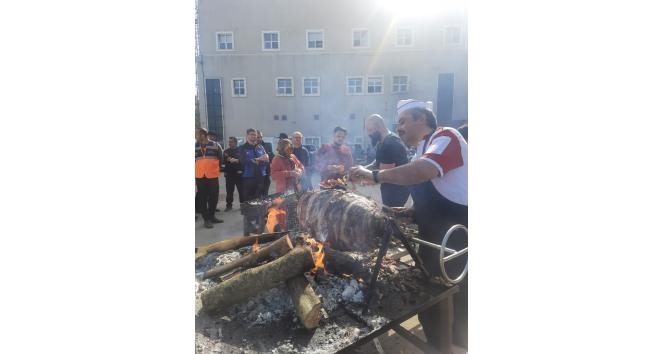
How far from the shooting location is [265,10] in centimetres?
200

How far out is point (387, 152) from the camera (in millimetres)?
2691

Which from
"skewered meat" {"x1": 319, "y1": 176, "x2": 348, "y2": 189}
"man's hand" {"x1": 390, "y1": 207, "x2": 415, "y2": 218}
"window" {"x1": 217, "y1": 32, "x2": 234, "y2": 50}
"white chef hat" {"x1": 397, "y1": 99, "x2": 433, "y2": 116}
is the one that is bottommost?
"man's hand" {"x1": 390, "y1": 207, "x2": 415, "y2": 218}

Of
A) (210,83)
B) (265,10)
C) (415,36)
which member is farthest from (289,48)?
(415,36)

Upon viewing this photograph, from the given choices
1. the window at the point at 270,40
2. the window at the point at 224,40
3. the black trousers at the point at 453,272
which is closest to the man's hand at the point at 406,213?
the black trousers at the point at 453,272

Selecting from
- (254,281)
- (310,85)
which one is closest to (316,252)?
(254,281)

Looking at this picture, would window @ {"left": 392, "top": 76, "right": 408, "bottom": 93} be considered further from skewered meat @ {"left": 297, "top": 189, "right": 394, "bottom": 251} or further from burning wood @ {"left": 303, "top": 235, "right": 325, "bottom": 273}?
burning wood @ {"left": 303, "top": 235, "right": 325, "bottom": 273}

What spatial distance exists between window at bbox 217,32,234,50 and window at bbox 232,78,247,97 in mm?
182

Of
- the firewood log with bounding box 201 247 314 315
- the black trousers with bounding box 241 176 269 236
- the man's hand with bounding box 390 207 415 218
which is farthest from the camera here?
the black trousers with bounding box 241 176 269 236

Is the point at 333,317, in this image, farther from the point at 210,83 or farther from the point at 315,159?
the point at 210,83

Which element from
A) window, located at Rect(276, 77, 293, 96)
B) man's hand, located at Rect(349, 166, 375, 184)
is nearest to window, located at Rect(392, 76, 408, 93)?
man's hand, located at Rect(349, 166, 375, 184)

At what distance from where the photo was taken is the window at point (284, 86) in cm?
205

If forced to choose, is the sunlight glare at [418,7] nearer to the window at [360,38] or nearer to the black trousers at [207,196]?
the window at [360,38]

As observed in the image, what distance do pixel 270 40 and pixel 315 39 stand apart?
0.27 m

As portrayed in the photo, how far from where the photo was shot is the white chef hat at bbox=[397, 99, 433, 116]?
7.75 ft
